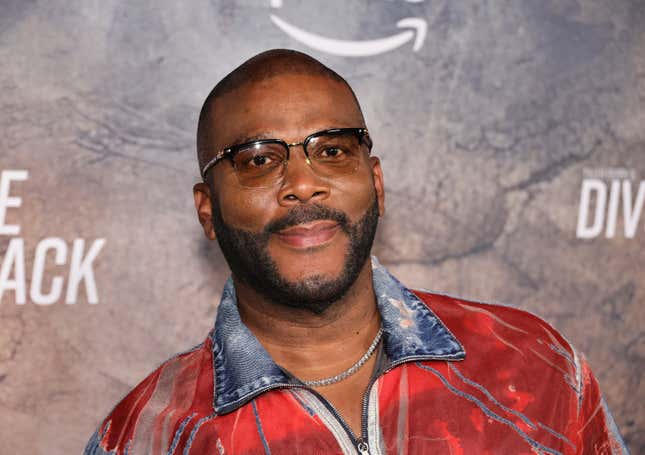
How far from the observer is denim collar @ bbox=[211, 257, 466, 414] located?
1577 mm

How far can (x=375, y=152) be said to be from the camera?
264cm

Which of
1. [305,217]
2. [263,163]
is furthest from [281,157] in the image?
[305,217]

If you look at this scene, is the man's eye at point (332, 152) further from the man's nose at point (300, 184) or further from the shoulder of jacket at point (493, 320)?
the shoulder of jacket at point (493, 320)

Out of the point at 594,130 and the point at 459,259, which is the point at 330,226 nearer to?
the point at 459,259

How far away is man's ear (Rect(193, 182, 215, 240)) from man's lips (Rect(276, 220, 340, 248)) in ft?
0.92

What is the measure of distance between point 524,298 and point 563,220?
11.9 inches

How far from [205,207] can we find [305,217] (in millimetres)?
363

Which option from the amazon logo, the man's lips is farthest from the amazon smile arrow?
the man's lips

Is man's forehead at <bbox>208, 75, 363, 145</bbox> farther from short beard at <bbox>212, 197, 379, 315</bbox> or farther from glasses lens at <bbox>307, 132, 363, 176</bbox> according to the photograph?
short beard at <bbox>212, 197, 379, 315</bbox>

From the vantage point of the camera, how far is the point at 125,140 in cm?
252

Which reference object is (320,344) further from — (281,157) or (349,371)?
(281,157)

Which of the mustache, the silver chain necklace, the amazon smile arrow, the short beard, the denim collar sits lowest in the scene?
the silver chain necklace

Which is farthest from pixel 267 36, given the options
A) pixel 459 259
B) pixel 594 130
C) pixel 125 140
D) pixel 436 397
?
pixel 436 397

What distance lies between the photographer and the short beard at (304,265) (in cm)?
163
